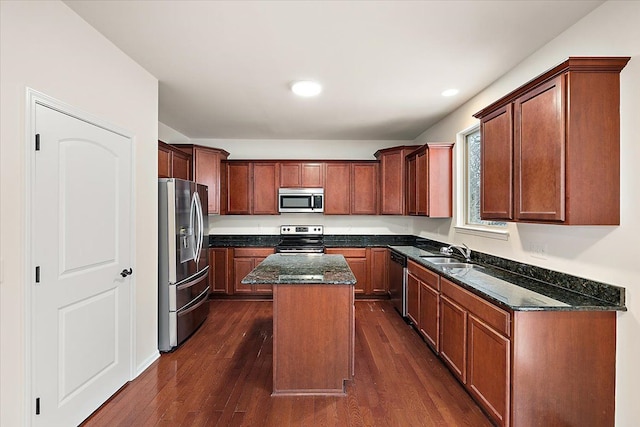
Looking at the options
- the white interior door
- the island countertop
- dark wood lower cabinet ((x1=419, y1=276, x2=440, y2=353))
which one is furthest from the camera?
dark wood lower cabinet ((x1=419, y1=276, x2=440, y2=353))

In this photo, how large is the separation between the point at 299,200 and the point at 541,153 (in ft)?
12.2

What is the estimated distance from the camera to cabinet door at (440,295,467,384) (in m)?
2.48

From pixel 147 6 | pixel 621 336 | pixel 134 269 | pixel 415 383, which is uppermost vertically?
pixel 147 6

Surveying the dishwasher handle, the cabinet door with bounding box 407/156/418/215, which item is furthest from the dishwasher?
the cabinet door with bounding box 407/156/418/215

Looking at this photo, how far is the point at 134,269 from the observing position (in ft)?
8.85

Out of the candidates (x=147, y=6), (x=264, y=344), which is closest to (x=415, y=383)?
(x=264, y=344)

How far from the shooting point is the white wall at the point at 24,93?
1.63 m

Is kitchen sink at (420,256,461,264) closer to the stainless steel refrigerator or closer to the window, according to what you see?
the window

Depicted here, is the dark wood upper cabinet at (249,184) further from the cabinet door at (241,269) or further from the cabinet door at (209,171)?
the cabinet door at (241,269)

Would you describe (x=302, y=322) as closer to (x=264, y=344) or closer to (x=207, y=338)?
(x=264, y=344)

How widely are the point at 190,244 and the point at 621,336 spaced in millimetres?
3694

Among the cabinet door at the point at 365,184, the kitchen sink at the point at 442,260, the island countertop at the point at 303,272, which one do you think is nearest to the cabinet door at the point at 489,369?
the island countertop at the point at 303,272

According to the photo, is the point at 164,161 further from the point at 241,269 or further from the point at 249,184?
the point at 241,269

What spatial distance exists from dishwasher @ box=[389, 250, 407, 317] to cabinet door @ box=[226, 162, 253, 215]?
8.43ft
